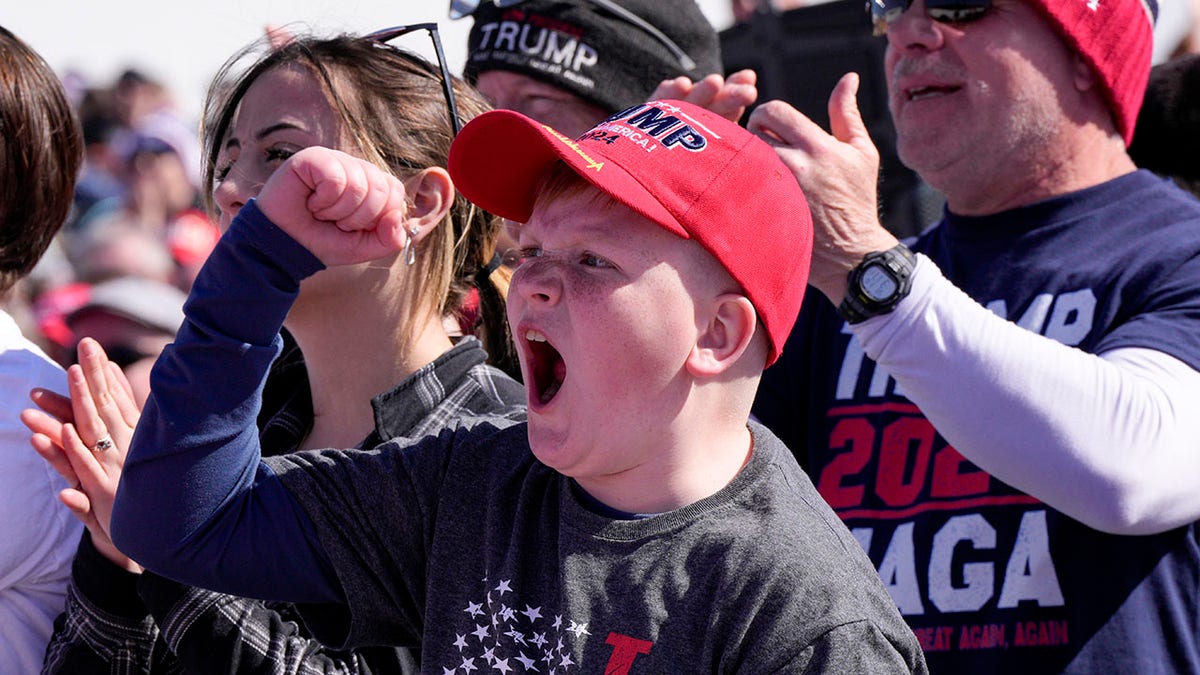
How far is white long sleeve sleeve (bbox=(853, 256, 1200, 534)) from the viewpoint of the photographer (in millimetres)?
2172

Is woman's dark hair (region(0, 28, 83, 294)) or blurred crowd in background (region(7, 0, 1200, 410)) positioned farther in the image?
blurred crowd in background (region(7, 0, 1200, 410))

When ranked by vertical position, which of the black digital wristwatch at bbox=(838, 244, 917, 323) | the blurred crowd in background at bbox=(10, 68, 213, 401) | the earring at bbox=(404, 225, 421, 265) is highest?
the earring at bbox=(404, 225, 421, 265)

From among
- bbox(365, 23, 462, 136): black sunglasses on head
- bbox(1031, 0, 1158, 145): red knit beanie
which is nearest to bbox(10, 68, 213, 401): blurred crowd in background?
bbox(365, 23, 462, 136): black sunglasses on head

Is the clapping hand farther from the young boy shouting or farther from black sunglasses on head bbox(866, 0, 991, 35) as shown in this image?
black sunglasses on head bbox(866, 0, 991, 35)

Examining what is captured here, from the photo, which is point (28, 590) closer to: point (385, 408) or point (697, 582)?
point (385, 408)

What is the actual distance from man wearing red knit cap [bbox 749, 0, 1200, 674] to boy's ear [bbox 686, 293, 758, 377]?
1.91 ft

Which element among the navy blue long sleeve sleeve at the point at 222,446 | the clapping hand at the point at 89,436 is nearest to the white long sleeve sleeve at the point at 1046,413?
the navy blue long sleeve sleeve at the point at 222,446

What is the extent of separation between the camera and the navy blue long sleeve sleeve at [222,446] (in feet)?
5.58

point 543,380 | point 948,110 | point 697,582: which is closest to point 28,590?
point 543,380

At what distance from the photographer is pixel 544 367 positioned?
172cm

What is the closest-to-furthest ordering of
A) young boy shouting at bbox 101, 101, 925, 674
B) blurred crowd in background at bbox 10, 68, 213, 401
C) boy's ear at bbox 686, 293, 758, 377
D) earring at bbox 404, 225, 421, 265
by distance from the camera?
young boy shouting at bbox 101, 101, 925, 674 < boy's ear at bbox 686, 293, 758, 377 < earring at bbox 404, 225, 421, 265 < blurred crowd in background at bbox 10, 68, 213, 401

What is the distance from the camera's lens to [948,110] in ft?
8.77

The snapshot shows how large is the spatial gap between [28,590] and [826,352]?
149cm

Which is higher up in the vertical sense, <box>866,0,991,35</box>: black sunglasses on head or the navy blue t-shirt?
<box>866,0,991,35</box>: black sunglasses on head
